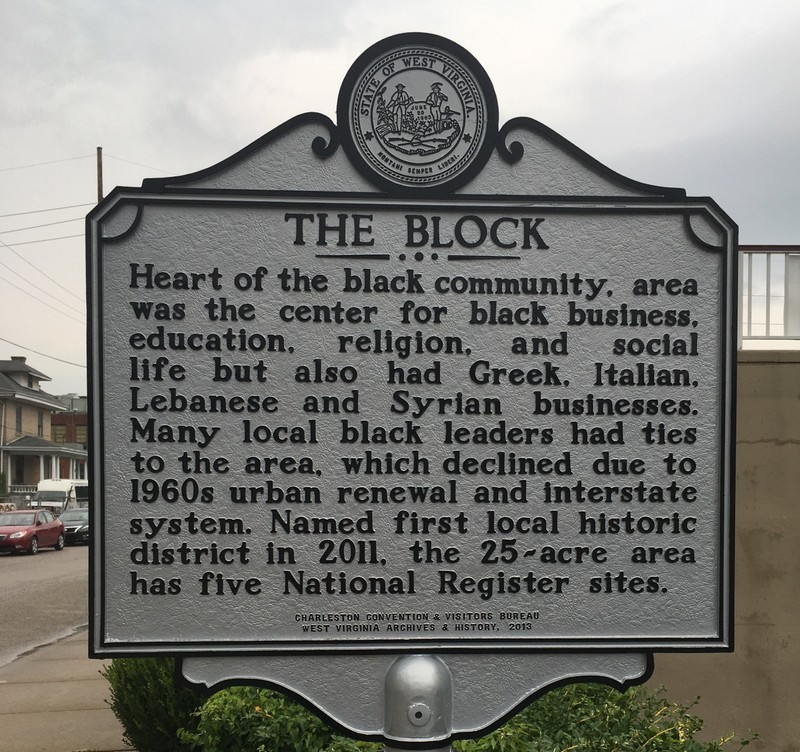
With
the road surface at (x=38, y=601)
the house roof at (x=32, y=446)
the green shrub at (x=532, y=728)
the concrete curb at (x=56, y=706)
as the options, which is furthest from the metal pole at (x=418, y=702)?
the house roof at (x=32, y=446)

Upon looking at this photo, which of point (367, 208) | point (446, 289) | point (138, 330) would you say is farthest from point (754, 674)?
point (138, 330)

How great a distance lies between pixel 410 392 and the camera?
9.88ft

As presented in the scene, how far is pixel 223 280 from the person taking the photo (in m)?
3.02

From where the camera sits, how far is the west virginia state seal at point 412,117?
10.1 feet

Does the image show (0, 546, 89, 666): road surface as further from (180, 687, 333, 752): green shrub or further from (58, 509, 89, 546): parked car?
(180, 687, 333, 752): green shrub

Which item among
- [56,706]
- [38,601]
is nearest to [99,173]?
[38,601]

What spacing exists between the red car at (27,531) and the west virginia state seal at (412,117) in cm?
2461

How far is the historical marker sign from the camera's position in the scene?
9.73ft

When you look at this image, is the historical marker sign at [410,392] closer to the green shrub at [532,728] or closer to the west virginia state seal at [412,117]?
the west virginia state seal at [412,117]

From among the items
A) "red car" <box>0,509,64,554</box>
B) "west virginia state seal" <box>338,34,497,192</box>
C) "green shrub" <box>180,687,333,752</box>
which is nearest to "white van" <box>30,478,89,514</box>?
"red car" <box>0,509,64,554</box>

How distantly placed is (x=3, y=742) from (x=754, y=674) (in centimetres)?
546

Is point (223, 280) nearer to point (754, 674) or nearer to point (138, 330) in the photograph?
point (138, 330)

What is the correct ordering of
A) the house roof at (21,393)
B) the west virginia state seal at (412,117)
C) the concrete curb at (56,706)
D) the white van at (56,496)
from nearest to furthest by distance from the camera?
the west virginia state seal at (412,117)
the concrete curb at (56,706)
the white van at (56,496)
the house roof at (21,393)

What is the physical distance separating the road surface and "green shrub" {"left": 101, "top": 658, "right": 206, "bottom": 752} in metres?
5.50
